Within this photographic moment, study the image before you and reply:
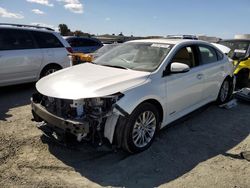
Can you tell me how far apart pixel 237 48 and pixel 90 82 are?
6.41 metres

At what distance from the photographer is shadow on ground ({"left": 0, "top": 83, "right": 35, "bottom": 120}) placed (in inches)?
239

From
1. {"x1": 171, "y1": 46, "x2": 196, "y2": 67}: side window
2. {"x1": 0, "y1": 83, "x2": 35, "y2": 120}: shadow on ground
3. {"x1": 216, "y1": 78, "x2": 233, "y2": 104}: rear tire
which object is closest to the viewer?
{"x1": 171, "y1": 46, "x2": 196, "y2": 67}: side window

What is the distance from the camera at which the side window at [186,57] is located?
5022 millimetres

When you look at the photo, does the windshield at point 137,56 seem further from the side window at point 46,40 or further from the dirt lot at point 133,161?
the side window at point 46,40

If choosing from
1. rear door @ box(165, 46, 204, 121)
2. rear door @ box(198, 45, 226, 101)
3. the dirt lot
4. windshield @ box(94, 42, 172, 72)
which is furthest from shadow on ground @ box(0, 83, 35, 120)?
rear door @ box(198, 45, 226, 101)

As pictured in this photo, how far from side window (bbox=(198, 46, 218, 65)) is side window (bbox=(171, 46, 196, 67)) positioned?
0.29 metres

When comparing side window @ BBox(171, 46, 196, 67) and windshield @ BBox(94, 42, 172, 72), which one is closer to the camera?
windshield @ BBox(94, 42, 172, 72)

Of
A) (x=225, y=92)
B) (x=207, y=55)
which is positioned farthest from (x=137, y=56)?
(x=225, y=92)

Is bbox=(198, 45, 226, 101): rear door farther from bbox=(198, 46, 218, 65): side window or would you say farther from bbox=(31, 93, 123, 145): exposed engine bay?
bbox=(31, 93, 123, 145): exposed engine bay

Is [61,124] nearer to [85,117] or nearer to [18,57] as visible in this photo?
[85,117]

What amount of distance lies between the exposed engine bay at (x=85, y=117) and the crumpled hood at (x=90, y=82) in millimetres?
94

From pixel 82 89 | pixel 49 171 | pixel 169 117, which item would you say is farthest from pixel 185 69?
pixel 49 171

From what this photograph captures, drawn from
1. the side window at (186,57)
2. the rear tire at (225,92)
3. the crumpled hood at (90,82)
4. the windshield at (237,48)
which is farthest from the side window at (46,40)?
the windshield at (237,48)

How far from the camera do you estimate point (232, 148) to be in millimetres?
4461
